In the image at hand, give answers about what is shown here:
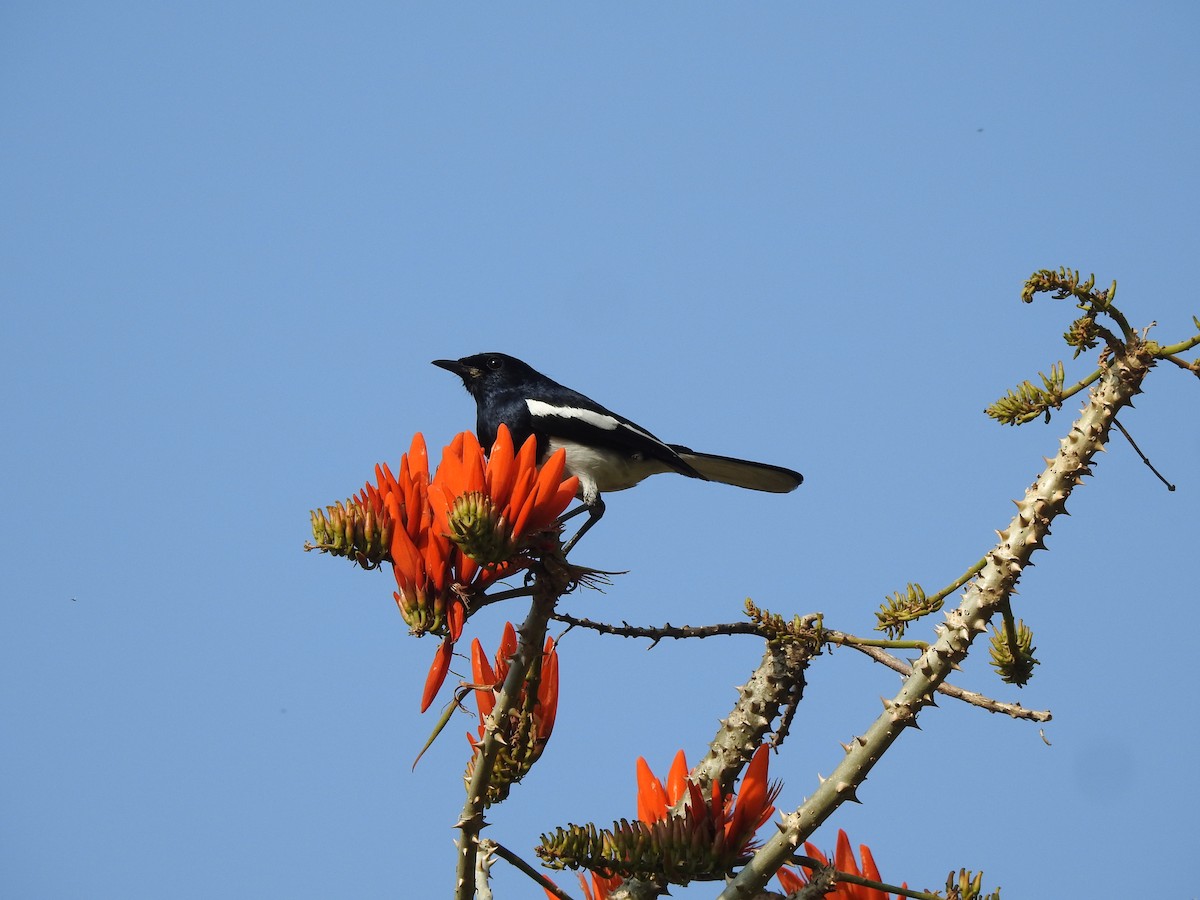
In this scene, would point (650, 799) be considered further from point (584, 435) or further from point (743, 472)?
point (743, 472)

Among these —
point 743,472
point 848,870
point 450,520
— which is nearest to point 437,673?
point 450,520

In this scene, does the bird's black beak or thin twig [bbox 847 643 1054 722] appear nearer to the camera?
thin twig [bbox 847 643 1054 722]

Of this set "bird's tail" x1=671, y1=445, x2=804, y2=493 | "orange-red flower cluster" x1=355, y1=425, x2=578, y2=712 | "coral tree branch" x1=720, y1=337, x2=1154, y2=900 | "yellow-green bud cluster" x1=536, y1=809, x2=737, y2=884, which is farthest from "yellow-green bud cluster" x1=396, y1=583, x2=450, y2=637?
"bird's tail" x1=671, y1=445, x2=804, y2=493

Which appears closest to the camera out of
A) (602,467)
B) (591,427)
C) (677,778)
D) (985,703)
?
(985,703)

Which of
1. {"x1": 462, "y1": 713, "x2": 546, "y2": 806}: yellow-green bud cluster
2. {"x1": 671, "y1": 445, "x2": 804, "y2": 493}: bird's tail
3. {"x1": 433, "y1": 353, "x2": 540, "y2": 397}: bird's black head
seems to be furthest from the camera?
→ {"x1": 433, "y1": 353, "x2": 540, "y2": 397}: bird's black head

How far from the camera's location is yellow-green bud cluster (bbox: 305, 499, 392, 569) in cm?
248

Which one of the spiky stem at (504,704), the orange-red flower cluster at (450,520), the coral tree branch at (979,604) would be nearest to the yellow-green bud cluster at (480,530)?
the orange-red flower cluster at (450,520)

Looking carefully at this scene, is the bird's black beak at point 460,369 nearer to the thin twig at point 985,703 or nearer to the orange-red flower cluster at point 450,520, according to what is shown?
the orange-red flower cluster at point 450,520

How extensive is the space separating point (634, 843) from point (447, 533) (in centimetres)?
75

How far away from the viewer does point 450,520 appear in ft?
7.61

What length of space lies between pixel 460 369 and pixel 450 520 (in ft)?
12.1

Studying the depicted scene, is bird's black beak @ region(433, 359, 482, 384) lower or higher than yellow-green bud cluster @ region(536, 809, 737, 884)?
higher

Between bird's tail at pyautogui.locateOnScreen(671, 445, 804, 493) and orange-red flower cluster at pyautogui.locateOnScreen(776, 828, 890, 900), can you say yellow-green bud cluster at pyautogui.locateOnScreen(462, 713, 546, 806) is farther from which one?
bird's tail at pyautogui.locateOnScreen(671, 445, 804, 493)

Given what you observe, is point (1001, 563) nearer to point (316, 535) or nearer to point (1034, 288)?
point (1034, 288)
